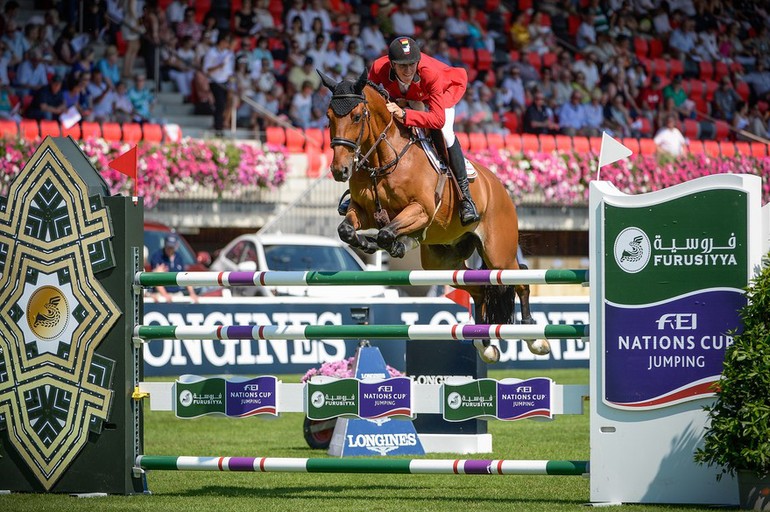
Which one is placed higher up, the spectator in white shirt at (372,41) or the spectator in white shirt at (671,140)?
the spectator in white shirt at (372,41)

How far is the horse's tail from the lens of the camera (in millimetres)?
8438

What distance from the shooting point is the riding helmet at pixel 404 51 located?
758 centimetres

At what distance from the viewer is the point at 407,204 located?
774cm

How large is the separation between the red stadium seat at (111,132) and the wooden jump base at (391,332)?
36.5ft

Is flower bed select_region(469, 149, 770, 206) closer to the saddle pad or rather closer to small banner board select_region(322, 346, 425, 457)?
the saddle pad

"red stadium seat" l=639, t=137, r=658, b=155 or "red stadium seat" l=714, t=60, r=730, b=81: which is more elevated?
"red stadium seat" l=714, t=60, r=730, b=81

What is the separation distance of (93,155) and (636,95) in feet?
40.3

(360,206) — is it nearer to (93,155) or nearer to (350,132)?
(350,132)

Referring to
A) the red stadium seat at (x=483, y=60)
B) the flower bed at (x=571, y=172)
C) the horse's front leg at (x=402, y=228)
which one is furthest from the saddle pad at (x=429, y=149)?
the red stadium seat at (x=483, y=60)

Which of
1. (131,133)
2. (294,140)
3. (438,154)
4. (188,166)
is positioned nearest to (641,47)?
(294,140)

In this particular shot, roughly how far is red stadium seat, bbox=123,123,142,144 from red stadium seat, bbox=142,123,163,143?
0.08 meters

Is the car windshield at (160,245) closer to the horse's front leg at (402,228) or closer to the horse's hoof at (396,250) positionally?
the horse's front leg at (402,228)

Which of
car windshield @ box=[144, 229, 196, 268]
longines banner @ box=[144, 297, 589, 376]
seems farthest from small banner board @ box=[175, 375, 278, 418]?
car windshield @ box=[144, 229, 196, 268]

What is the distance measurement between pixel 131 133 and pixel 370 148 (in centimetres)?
1060
